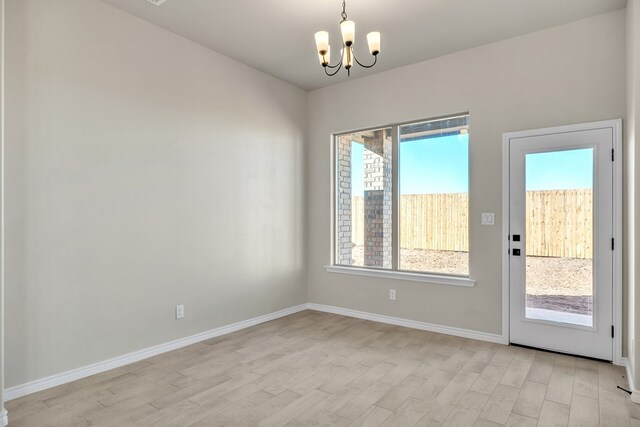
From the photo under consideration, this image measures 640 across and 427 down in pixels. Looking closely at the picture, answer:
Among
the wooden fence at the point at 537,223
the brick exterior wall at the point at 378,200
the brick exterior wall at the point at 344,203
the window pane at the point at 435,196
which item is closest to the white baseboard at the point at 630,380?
the wooden fence at the point at 537,223

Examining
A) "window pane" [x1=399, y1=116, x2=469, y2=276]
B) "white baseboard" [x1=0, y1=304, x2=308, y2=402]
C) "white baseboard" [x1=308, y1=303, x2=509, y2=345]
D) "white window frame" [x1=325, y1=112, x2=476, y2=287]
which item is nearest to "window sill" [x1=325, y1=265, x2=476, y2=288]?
"white window frame" [x1=325, y1=112, x2=476, y2=287]

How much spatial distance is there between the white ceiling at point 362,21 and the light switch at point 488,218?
1725 millimetres

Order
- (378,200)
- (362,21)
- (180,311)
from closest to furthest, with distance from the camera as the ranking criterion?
(362,21) < (180,311) < (378,200)

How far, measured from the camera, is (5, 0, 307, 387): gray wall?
2.68 m

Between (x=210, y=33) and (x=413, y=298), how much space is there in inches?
137

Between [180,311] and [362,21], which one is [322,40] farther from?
[180,311]

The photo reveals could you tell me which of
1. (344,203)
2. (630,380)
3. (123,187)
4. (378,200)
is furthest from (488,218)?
(123,187)

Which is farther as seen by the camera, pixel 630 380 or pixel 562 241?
pixel 562 241

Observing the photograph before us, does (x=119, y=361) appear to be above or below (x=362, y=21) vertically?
below

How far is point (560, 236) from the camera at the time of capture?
3402mm

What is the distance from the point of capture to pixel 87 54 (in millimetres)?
2984

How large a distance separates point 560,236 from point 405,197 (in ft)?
5.36

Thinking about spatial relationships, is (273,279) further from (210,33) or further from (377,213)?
(210,33)

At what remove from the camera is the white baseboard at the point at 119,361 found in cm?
263
